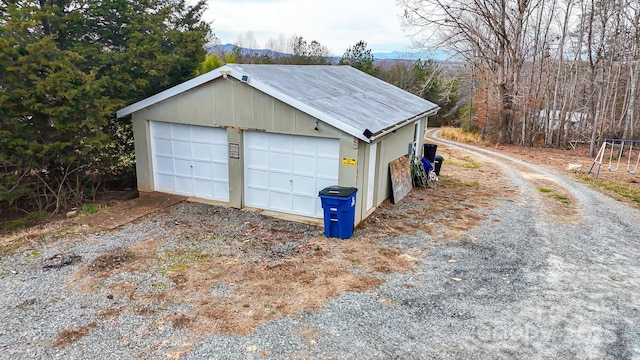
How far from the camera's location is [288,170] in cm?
978

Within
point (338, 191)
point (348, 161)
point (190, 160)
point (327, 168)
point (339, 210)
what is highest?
point (348, 161)

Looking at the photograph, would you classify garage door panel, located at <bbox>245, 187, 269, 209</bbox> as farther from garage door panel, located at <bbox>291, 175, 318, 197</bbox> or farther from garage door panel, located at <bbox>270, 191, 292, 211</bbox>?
garage door panel, located at <bbox>291, 175, 318, 197</bbox>

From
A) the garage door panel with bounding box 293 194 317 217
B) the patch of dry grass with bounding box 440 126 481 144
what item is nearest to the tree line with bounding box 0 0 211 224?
the garage door panel with bounding box 293 194 317 217

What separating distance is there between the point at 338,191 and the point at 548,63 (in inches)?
933

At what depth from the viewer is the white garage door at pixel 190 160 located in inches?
416

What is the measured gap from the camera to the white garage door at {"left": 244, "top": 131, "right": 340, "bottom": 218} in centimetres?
934

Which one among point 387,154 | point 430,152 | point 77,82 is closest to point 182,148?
point 77,82

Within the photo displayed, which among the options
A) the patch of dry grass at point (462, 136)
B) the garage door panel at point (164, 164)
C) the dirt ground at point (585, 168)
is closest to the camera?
the garage door panel at point (164, 164)

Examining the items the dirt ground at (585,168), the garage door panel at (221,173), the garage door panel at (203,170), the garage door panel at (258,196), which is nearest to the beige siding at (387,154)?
the garage door panel at (258,196)

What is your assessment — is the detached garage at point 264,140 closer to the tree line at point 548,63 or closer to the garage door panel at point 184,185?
the garage door panel at point 184,185

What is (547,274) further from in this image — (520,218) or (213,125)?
(213,125)

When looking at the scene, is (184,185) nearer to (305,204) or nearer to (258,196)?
(258,196)

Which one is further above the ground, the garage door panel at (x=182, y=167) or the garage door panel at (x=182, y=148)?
the garage door panel at (x=182, y=148)

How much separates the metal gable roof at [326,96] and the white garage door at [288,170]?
76 cm
